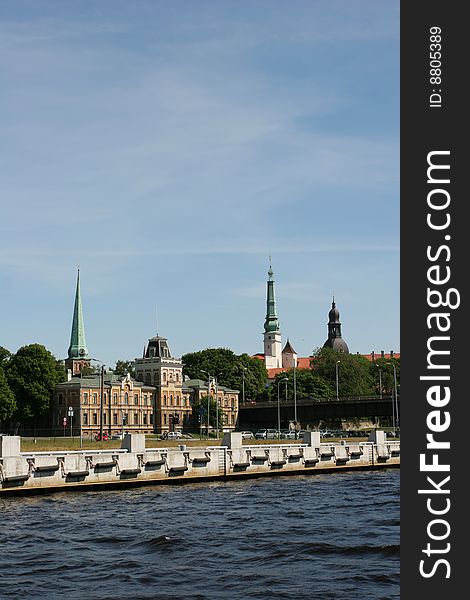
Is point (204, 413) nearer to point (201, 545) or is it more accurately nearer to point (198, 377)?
point (198, 377)

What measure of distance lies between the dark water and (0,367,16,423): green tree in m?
76.1

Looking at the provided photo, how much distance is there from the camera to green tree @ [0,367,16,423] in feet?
407

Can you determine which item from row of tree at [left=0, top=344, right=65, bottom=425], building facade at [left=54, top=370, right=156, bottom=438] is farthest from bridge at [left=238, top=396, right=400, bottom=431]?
row of tree at [left=0, top=344, right=65, bottom=425]

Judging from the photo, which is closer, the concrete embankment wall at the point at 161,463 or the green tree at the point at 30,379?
the concrete embankment wall at the point at 161,463

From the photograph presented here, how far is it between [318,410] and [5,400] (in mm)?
52199

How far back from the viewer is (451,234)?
1411 centimetres

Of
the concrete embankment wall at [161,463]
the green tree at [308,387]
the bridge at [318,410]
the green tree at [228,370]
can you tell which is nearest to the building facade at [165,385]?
the bridge at [318,410]

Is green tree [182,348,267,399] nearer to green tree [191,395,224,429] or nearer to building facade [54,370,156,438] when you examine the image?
green tree [191,395,224,429]

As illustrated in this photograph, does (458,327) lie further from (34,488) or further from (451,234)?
(34,488)

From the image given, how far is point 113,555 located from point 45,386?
110807mm

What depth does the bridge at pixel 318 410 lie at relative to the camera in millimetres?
142125

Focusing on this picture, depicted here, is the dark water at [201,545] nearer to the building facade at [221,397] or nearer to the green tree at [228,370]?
the building facade at [221,397]

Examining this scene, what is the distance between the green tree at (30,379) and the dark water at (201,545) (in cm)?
8605

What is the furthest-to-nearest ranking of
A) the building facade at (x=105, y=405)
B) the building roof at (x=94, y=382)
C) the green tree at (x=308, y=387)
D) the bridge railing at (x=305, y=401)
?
the green tree at (x=308, y=387)
the building roof at (x=94, y=382)
the building facade at (x=105, y=405)
the bridge railing at (x=305, y=401)
